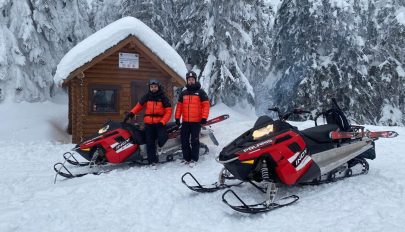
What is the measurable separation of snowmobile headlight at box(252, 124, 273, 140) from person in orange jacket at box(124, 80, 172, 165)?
3.23 m

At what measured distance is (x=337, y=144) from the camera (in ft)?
19.5

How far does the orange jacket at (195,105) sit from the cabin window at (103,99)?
5460 mm

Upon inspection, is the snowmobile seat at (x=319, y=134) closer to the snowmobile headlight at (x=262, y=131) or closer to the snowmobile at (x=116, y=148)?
the snowmobile headlight at (x=262, y=131)

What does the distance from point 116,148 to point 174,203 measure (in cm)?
281

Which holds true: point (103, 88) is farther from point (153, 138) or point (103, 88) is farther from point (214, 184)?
point (214, 184)

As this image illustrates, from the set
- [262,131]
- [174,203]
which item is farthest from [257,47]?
[174,203]

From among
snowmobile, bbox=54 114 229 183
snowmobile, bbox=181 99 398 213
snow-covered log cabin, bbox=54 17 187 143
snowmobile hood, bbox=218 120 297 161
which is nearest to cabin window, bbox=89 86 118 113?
snow-covered log cabin, bbox=54 17 187 143

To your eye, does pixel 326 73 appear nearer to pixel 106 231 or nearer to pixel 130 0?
pixel 130 0

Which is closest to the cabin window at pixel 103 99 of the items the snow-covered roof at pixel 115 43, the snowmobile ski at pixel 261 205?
the snow-covered roof at pixel 115 43

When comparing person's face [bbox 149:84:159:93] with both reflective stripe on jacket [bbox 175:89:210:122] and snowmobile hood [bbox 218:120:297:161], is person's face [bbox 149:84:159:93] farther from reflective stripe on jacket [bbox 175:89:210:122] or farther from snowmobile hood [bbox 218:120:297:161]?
snowmobile hood [bbox 218:120:297:161]

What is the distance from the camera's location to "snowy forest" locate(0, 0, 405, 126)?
16219 millimetres

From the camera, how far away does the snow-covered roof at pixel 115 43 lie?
12.0m

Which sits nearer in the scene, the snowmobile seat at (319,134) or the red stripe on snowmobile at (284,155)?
the red stripe on snowmobile at (284,155)

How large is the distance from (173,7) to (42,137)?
11063 millimetres
